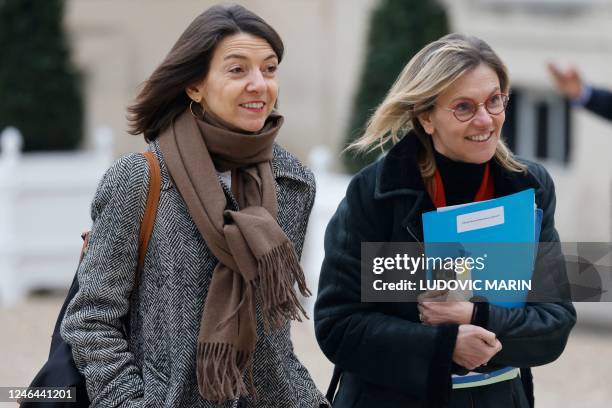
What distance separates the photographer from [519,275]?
13.4 ft

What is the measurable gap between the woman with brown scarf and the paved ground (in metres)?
3.94

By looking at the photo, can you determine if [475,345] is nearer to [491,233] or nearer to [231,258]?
[491,233]

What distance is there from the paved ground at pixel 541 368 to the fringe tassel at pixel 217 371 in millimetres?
4041

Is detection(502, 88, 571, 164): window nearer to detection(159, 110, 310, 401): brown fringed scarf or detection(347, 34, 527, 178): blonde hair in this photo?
detection(347, 34, 527, 178): blonde hair

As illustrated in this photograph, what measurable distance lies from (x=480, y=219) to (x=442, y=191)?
0.15 m

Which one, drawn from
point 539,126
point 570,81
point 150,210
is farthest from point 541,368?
point 150,210

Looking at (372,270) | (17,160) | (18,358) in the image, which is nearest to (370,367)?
(372,270)

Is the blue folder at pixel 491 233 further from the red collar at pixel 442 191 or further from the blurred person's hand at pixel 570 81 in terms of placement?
the blurred person's hand at pixel 570 81

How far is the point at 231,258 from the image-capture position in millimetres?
3830

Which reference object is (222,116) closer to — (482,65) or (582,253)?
(482,65)

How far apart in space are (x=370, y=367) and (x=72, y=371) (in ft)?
2.79

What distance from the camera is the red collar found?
4145mm

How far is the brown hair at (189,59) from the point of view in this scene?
392cm

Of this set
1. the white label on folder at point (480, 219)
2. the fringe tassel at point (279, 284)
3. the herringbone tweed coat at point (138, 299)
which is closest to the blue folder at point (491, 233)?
the white label on folder at point (480, 219)
